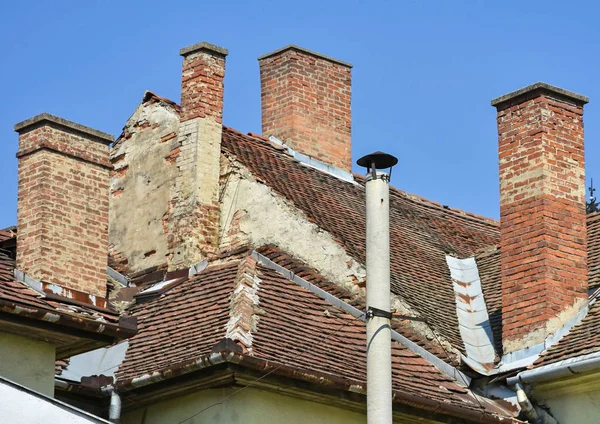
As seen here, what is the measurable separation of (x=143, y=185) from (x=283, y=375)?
20.0ft

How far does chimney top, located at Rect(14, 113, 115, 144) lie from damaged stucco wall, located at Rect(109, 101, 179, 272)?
2.90m

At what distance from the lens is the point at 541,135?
779 inches

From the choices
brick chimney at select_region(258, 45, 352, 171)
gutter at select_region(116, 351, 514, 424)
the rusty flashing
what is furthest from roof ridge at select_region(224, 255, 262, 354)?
brick chimney at select_region(258, 45, 352, 171)

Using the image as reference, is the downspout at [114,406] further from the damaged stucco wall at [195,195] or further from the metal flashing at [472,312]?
the metal flashing at [472,312]

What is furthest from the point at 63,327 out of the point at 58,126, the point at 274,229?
the point at 274,229

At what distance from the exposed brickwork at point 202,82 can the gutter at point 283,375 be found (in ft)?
17.1

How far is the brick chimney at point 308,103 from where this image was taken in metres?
23.8

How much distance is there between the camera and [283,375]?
1636 cm

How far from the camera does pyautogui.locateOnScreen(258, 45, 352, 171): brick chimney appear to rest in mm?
23750

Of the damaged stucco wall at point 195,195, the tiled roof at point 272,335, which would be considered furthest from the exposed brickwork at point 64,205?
the damaged stucco wall at point 195,195

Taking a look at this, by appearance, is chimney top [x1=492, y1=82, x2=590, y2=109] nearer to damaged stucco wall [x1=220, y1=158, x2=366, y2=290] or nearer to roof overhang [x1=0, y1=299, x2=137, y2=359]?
damaged stucco wall [x1=220, y1=158, x2=366, y2=290]

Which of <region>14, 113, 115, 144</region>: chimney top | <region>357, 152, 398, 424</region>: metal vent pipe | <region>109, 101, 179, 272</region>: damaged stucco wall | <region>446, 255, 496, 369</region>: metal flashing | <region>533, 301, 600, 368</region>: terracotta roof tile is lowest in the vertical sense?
<region>357, 152, 398, 424</region>: metal vent pipe

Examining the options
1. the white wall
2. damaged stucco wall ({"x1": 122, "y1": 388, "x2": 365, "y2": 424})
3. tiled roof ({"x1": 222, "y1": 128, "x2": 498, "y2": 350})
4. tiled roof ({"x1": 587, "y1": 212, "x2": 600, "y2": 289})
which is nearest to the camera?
the white wall

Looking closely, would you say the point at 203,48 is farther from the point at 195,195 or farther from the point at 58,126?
the point at 58,126
